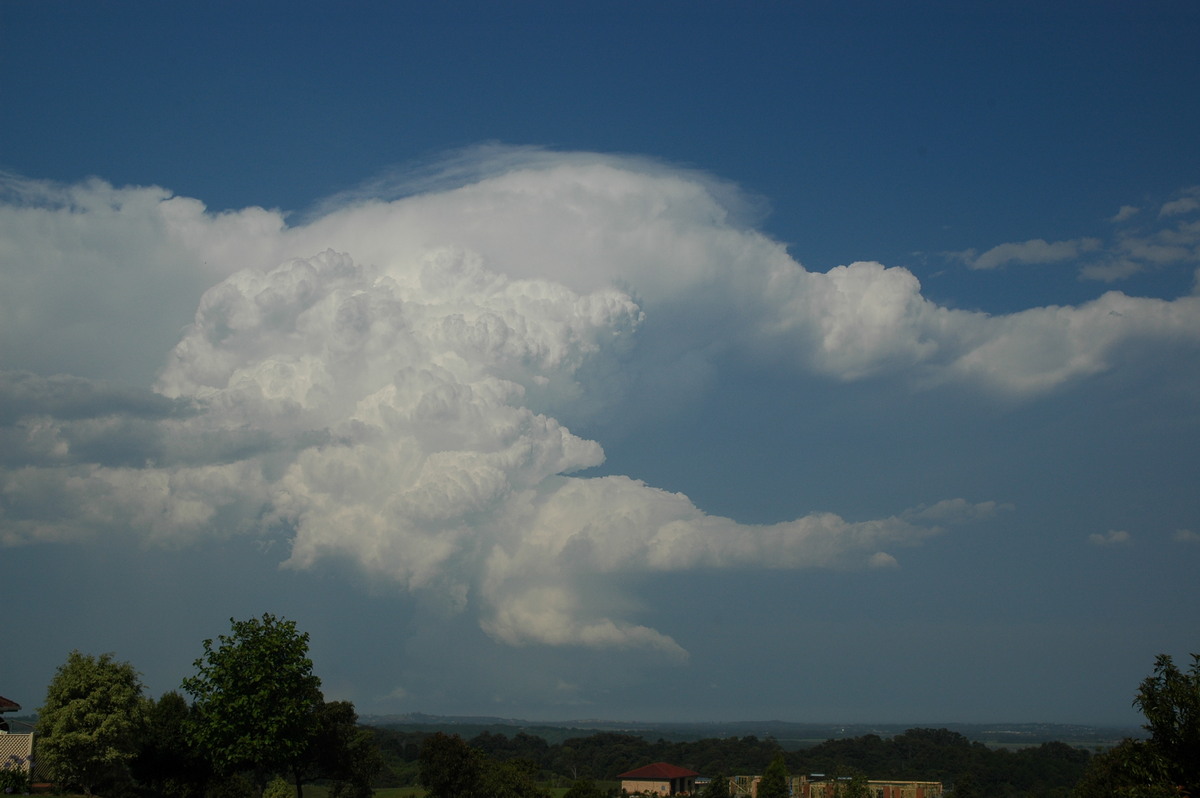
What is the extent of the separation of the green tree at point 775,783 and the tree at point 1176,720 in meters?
62.4

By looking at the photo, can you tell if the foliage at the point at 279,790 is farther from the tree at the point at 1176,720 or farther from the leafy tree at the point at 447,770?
the tree at the point at 1176,720

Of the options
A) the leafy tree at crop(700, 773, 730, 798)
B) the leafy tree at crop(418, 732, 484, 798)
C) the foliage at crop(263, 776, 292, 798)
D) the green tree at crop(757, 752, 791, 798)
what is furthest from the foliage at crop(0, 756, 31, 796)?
the leafy tree at crop(700, 773, 730, 798)

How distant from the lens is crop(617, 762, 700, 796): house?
107062 mm

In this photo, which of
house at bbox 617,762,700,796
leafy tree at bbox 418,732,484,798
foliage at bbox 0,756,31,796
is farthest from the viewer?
house at bbox 617,762,700,796

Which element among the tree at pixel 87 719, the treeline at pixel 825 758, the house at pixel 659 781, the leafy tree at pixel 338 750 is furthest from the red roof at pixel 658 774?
the tree at pixel 87 719

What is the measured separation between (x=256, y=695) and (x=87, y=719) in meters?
7.54

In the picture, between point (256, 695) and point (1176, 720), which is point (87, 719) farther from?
point (1176, 720)

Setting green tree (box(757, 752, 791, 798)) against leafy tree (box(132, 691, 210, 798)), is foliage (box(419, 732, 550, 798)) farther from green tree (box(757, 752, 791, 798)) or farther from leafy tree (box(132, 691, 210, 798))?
green tree (box(757, 752, 791, 798))

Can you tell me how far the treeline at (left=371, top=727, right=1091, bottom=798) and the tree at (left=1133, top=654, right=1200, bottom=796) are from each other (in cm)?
9211

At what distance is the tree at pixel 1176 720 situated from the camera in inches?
1007

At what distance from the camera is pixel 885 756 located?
160 m

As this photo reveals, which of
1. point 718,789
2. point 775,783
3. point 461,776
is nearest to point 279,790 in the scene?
point 461,776

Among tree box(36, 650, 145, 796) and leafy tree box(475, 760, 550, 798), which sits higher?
tree box(36, 650, 145, 796)

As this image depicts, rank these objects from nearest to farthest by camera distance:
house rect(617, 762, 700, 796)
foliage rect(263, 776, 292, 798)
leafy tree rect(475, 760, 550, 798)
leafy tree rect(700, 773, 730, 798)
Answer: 1. foliage rect(263, 776, 292, 798)
2. leafy tree rect(475, 760, 550, 798)
3. leafy tree rect(700, 773, 730, 798)
4. house rect(617, 762, 700, 796)
